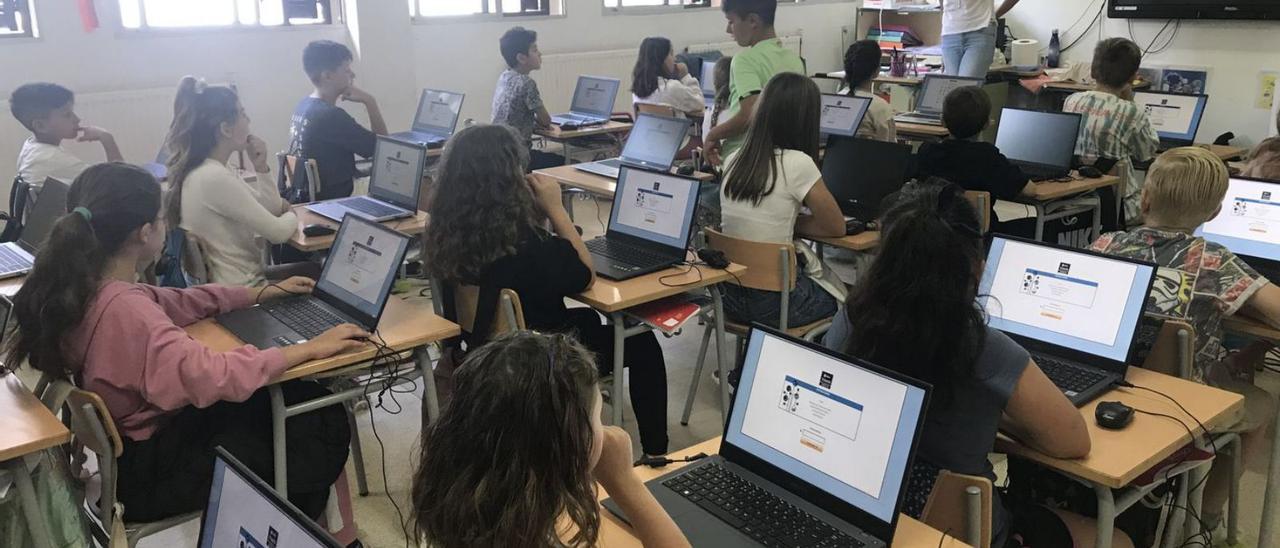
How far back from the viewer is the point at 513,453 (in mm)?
1219

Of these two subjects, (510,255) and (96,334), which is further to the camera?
(510,255)

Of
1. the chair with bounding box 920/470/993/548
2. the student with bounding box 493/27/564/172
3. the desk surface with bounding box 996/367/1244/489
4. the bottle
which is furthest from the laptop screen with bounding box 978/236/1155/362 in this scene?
the bottle

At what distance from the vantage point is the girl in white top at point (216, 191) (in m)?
3.22

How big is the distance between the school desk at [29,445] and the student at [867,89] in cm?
414

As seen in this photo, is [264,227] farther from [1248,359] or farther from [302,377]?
[1248,359]

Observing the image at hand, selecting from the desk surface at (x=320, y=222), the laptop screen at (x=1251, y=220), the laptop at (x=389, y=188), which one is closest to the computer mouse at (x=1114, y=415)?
the laptop screen at (x=1251, y=220)

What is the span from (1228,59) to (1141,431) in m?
6.14

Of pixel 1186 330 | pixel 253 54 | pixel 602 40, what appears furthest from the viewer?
pixel 602 40

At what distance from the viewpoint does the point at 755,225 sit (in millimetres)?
3420

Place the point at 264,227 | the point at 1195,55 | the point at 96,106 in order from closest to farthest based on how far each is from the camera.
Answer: the point at 264,227 < the point at 96,106 < the point at 1195,55

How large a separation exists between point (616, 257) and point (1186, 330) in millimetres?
1696

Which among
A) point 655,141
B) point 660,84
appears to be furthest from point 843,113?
point 660,84

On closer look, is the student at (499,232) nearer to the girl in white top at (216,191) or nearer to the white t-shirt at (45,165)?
the girl in white top at (216,191)

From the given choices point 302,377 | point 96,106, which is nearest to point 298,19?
point 96,106
